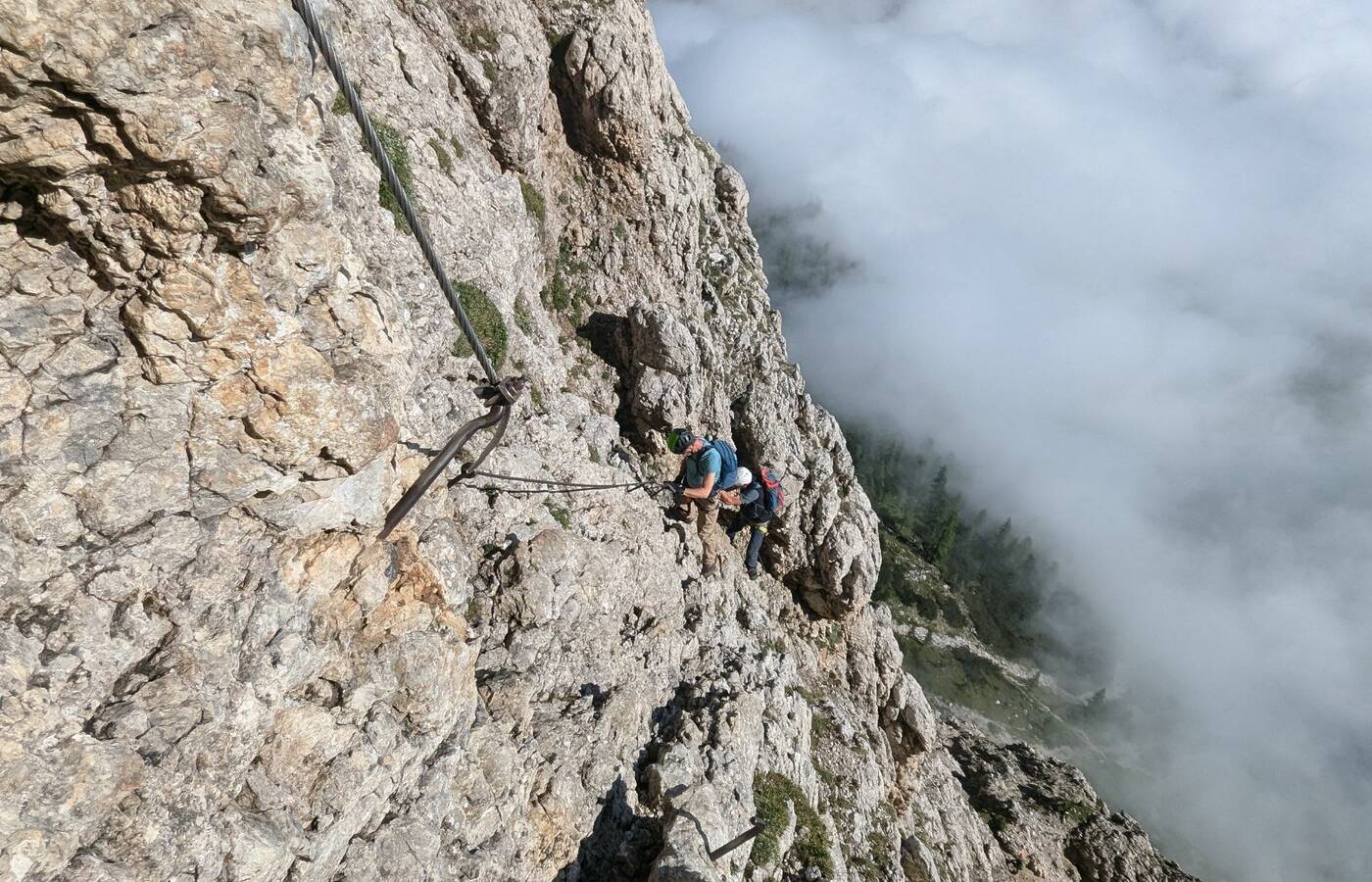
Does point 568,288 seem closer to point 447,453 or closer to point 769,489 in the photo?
point 769,489

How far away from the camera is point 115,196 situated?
552 centimetres

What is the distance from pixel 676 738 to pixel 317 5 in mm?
17169

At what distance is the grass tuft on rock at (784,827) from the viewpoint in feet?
49.5

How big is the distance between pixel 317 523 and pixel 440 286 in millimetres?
3859

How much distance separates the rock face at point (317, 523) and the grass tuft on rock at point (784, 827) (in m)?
0.10

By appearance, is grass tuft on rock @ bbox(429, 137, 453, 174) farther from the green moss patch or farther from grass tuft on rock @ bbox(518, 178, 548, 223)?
the green moss patch

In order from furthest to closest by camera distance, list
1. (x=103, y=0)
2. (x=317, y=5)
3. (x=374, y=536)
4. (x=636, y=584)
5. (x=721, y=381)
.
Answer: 1. (x=721, y=381)
2. (x=636, y=584)
3. (x=317, y=5)
4. (x=374, y=536)
5. (x=103, y=0)

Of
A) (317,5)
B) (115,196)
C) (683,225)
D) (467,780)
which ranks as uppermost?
(683,225)

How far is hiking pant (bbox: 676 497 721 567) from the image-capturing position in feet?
67.5

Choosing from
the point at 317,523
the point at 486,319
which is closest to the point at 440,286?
the point at 317,523

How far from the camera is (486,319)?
15.8 meters

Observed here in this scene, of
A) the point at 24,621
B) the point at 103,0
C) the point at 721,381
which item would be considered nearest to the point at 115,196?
the point at 103,0

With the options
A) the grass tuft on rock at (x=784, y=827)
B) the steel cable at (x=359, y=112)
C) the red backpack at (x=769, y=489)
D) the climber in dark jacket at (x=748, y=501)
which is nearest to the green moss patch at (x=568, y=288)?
the climber in dark jacket at (x=748, y=501)

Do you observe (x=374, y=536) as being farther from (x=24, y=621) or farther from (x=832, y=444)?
(x=832, y=444)
